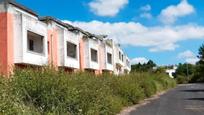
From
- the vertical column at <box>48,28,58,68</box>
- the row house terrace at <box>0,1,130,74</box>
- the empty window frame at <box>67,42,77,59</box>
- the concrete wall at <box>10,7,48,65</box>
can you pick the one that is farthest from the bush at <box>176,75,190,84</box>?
the concrete wall at <box>10,7,48,65</box>

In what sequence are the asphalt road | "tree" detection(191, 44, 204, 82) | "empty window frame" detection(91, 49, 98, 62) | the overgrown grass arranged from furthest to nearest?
"tree" detection(191, 44, 204, 82)
"empty window frame" detection(91, 49, 98, 62)
the asphalt road
the overgrown grass

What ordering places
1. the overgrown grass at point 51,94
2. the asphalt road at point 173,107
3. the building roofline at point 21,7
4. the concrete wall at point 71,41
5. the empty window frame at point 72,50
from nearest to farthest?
1. the overgrown grass at point 51,94
2. the asphalt road at point 173,107
3. the building roofline at point 21,7
4. the concrete wall at point 71,41
5. the empty window frame at point 72,50

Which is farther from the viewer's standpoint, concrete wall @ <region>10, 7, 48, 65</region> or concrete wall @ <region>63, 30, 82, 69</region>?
concrete wall @ <region>63, 30, 82, 69</region>

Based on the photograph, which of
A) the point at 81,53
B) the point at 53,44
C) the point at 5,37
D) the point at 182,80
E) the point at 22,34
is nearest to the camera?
the point at 5,37

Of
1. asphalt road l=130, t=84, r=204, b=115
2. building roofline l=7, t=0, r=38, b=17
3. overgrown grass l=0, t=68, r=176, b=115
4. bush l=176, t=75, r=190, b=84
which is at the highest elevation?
building roofline l=7, t=0, r=38, b=17

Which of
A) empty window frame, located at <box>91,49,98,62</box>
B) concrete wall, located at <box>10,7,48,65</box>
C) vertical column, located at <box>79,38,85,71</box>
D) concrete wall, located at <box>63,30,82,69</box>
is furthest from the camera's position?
empty window frame, located at <box>91,49,98,62</box>

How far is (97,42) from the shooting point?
6056 centimetres

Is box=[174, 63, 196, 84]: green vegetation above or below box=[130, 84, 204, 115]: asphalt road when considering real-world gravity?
above

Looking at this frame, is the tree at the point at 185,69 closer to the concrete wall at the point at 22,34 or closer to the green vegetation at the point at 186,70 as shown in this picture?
the green vegetation at the point at 186,70

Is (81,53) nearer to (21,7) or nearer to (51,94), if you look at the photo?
(21,7)

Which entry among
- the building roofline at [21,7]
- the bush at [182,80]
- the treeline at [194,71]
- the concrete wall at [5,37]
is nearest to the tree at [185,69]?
the treeline at [194,71]

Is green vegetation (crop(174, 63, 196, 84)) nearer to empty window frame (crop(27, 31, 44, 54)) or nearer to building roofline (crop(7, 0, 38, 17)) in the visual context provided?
empty window frame (crop(27, 31, 44, 54))

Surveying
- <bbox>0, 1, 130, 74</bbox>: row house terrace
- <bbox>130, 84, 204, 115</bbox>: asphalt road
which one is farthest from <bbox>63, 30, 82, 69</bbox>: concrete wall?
<bbox>130, 84, 204, 115</bbox>: asphalt road

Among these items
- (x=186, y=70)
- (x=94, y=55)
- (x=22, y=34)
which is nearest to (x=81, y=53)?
(x=94, y=55)
